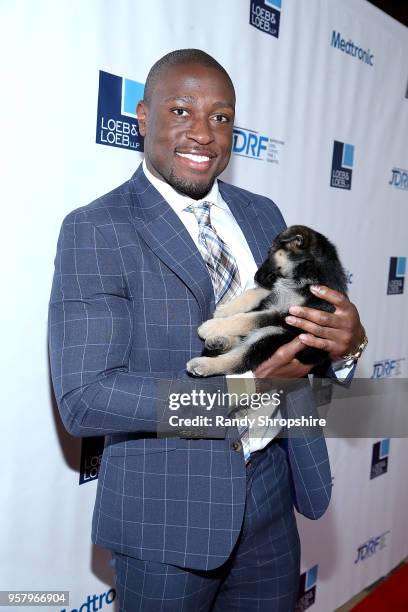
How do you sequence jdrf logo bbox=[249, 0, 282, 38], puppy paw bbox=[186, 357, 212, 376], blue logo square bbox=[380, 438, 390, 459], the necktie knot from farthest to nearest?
blue logo square bbox=[380, 438, 390, 459]
jdrf logo bbox=[249, 0, 282, 38]
the necktie knot
puppy paw bbox=[186, 357, 212, 376]

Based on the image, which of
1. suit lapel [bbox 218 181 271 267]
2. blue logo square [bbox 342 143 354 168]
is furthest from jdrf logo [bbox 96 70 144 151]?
blue logo square [bbox 342 143 354 168]

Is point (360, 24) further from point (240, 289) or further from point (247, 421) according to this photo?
point (247, 421)

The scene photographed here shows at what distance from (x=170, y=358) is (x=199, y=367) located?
107 millimetres

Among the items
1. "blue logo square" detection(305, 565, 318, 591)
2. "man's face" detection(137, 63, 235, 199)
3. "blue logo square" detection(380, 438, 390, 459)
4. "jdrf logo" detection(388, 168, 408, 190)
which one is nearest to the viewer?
"man's face" detection(137, 63, 235, 199)

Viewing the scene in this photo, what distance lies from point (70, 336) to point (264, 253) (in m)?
0.81

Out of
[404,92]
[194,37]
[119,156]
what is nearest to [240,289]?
[119,156]

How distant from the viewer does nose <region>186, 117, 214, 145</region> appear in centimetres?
170

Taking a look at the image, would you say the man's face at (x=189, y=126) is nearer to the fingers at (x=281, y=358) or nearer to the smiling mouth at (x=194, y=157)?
→ the smiling mouth at (x=194, y=157)

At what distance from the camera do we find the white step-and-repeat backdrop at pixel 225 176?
2.01 metres

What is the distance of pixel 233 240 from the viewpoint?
1.88 m

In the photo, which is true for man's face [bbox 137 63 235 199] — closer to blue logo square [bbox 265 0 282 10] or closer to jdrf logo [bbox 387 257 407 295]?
blue logo square [bbox 265 0 282 10]

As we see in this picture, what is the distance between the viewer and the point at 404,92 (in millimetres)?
3775

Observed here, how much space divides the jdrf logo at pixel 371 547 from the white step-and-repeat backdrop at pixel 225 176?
15mm

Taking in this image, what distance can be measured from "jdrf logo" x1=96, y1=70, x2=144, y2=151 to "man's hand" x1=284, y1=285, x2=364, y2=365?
1.12 metres
